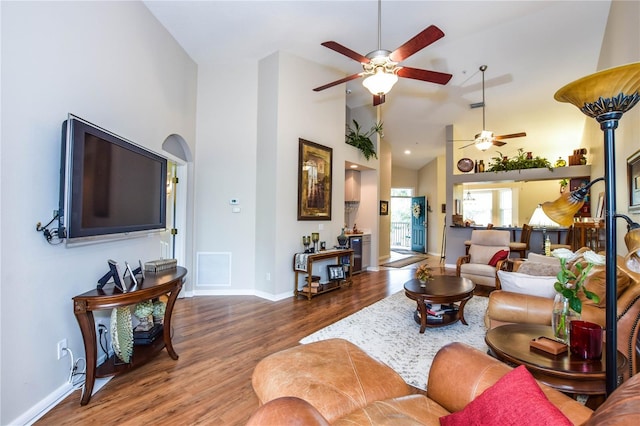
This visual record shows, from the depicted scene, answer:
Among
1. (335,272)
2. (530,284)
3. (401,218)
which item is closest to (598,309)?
(530,284)

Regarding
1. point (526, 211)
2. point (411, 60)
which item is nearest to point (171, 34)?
point (411, 60)

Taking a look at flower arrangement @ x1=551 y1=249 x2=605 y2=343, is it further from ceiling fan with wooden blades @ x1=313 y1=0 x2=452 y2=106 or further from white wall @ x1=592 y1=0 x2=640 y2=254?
ceiling fan with wooden blades @ x1=313 y1=0 x2=452 y2=106

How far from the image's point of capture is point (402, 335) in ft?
10.5

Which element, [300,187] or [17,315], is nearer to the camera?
[17,315]

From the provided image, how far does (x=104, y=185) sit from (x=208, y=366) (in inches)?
68.2

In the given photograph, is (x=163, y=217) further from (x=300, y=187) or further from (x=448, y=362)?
(x=448, y=362)

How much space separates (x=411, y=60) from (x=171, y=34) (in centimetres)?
362

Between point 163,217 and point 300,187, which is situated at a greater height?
point 300,187

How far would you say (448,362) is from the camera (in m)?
1.33

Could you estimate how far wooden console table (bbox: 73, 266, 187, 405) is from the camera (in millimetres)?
2012

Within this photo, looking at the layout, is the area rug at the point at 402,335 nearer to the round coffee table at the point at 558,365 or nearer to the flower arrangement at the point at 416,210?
the round coffee table at the point at 558,365

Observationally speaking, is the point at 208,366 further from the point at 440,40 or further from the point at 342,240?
the point at 440,40

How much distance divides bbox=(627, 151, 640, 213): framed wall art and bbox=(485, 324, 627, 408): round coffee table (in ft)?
6.09

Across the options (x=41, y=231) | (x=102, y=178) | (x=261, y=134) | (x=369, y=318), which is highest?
(x=261, y=134)
